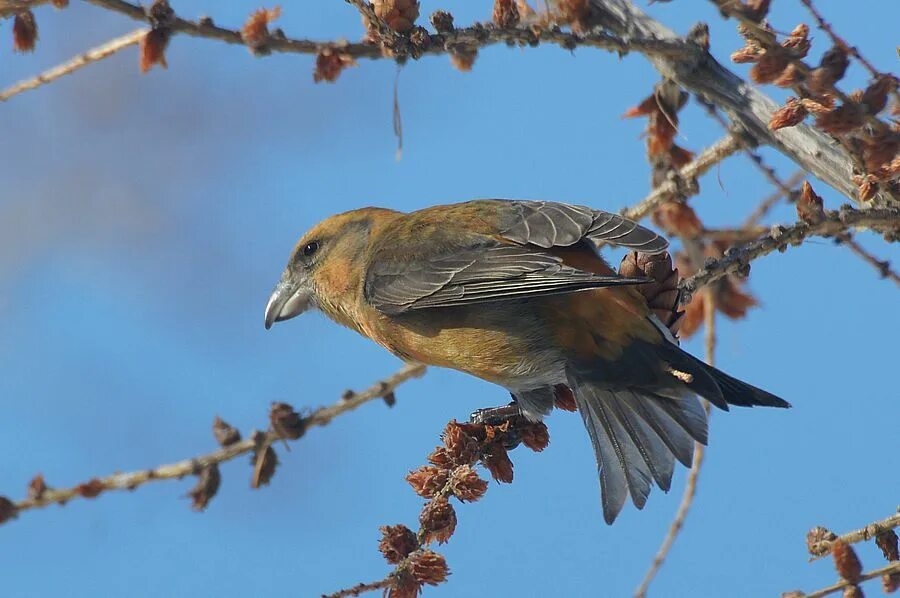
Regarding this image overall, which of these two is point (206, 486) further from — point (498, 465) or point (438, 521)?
point (498, 465)

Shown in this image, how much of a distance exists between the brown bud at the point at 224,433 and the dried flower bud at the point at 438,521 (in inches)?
20.1

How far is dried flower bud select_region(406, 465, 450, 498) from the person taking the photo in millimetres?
2859

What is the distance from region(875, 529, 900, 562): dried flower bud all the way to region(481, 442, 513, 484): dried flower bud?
1194 millimetres

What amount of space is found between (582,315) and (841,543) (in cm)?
157

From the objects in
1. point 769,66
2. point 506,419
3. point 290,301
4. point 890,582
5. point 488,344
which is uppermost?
point 290,301

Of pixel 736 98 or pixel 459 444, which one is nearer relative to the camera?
pixel 736 98

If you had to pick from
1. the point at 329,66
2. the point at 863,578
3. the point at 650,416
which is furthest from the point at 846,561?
the point at 329,66

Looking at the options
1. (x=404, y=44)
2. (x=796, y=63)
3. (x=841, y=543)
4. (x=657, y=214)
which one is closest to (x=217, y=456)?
(x=404, y=44)

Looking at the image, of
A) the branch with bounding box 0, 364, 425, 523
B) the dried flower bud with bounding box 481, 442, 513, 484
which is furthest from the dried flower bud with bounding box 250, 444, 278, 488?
the dried flower bud with bounding box 481, 442, 513, 484

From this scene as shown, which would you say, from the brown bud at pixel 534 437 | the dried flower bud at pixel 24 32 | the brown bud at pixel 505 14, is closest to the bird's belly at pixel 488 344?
the brown bud at pixel 534 437

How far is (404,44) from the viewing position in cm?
278

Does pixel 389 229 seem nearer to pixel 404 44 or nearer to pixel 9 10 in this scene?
pixel 404 44

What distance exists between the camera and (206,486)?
8.20ft

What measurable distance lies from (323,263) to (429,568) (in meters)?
2.42
